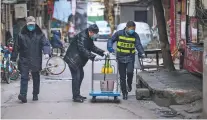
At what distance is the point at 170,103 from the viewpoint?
Answer: 10.0 meters

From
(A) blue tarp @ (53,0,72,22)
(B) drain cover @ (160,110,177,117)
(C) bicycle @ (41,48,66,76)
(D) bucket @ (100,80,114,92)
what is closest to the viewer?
(B) drain cover @ (160,110,177,117)

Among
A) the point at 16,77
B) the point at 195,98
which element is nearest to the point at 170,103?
the point at 195,98

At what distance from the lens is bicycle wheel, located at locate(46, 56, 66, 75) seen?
1709cm

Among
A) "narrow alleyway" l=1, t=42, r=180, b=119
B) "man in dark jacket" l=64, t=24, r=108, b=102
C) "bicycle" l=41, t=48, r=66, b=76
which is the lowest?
"narrow alleyway" l=1, t=42, r=180, b=119

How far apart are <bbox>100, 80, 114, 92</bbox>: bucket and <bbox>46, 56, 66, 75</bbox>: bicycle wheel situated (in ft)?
22.2

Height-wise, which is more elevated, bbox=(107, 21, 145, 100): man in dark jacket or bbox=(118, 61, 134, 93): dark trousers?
bbox=(107, 21, 145, 100): man in dark jacket

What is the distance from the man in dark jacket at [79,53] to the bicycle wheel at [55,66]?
20.7ft

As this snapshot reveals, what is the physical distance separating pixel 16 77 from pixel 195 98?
7.38m

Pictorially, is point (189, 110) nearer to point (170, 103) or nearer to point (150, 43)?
point (170, 103)

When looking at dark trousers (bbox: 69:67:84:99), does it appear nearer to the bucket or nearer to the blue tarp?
the bucket

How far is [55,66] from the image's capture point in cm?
1712

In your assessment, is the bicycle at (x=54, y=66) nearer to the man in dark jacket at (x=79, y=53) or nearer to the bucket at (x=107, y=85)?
the man in dark jacket at (x=79, y=53)

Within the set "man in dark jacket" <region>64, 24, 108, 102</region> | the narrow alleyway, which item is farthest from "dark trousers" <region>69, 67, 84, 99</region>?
the narrow alleyway

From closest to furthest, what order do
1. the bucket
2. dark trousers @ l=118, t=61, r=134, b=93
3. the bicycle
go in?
the bucket < dark trousers @ l=118, t=61, r=134, b=93 < the bicycle
